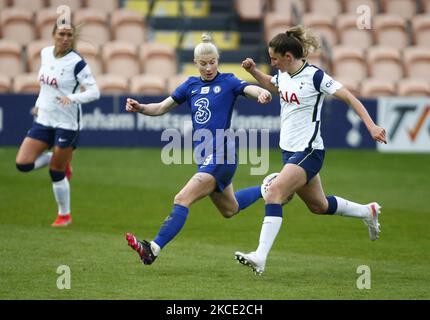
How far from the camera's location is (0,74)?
20.7 metres

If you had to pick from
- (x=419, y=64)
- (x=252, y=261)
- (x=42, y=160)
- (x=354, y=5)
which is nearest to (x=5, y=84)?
(x=42, y=160)

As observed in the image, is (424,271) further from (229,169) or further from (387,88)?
(387,88)

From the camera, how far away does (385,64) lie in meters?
22.0

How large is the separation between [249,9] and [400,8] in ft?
11.7

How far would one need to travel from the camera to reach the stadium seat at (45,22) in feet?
70.6

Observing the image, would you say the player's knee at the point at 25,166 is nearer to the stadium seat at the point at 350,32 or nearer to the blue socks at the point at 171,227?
the blue socks at the point at 171,227

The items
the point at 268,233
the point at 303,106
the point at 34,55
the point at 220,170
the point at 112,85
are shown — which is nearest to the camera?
the point at 268,233

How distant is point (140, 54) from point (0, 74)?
9.70 feet

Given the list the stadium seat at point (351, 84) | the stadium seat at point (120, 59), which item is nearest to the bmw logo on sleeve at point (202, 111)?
the stadium seat at point (351, 84)

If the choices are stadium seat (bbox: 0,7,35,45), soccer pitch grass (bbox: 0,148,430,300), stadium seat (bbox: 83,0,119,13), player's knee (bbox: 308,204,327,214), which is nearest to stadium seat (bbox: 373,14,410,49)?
soccer pitch grass (bbox: 0,148,430,300)

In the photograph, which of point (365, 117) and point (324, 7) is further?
point (324, 7)

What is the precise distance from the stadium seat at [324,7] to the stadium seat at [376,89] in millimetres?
2729

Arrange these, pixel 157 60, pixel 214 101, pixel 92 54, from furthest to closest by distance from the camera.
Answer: pixel 157 60 < pixel 92 54 < pixel 214 101

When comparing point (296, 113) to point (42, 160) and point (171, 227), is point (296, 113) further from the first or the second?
point (42, 160)
